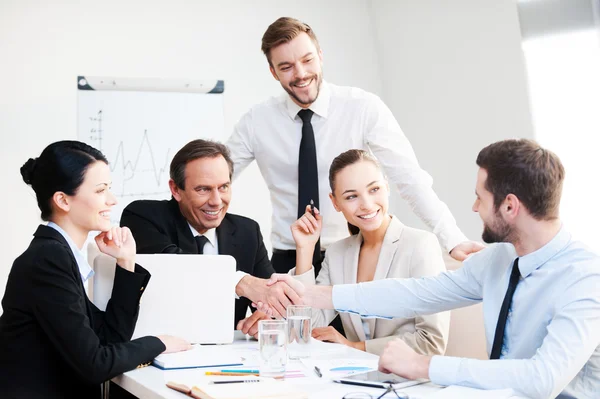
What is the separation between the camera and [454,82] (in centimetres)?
444

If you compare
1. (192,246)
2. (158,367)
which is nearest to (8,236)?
(192,246)

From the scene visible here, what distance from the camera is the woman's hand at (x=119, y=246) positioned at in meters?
1.99

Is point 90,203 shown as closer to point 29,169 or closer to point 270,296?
point 29,169

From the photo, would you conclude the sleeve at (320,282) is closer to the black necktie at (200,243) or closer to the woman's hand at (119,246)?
the black necktie at (200,243)

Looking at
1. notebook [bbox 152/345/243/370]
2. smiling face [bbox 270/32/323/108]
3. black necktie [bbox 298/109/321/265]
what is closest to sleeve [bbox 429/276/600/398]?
notebook [bbox 152/345/243/370]

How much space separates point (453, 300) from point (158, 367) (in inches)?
33.1

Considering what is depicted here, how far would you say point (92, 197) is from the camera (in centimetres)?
196

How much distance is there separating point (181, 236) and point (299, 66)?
0.91 meters

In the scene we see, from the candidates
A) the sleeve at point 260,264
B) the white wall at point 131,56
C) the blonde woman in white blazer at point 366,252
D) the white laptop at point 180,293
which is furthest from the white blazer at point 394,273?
the white wall at point 131,56

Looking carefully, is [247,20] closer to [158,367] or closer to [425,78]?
[425,78]

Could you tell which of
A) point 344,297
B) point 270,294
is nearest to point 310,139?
point 270,294

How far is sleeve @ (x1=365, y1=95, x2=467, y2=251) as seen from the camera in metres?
2.86

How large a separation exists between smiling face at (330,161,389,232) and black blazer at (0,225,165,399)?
38.1 inches

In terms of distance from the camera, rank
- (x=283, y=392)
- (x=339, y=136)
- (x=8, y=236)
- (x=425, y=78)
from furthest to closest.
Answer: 1. (x=425, y=78)
2. (x=8, y=236)
3. (x=339, y=136)
4. (x=283, y=392)
